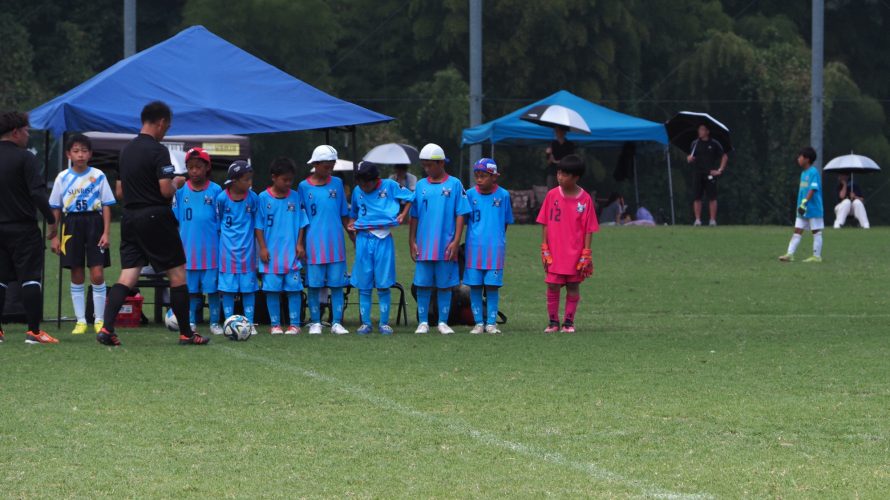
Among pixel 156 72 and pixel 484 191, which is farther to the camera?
pixel 156 72

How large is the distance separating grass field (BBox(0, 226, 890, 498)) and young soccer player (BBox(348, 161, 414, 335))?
63cm

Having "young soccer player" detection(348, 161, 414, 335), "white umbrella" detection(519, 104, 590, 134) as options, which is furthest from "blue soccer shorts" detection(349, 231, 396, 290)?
"white umbrella" detection(519, 104, 590, 134)

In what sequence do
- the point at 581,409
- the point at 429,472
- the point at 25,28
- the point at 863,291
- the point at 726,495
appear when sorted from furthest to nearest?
the point at 25,28 → the point at 863,291 → the point at 581,409 → the point at 429,472 → the point at 726,495

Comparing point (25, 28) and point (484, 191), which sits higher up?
point (25, 28)

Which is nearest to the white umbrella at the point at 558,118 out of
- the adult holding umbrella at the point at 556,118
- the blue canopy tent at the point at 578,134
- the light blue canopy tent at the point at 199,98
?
the adult holding umbrella at the point at 556,118

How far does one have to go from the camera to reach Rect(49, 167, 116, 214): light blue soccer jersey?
14.2 meters

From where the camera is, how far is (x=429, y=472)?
24.8 feet

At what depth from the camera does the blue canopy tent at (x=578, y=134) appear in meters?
31.5

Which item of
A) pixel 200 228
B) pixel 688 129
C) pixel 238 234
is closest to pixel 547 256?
pixel 238 234

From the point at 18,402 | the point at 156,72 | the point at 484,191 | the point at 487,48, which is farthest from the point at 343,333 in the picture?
the point at 487,48

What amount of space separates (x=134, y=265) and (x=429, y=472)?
6.06 m

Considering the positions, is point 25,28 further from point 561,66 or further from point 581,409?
point 581,409

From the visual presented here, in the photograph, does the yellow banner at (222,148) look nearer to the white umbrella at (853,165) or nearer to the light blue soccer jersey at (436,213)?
the light blue soccer jersey at (436,213)

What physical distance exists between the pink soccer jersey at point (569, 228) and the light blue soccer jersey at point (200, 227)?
3.03 m
